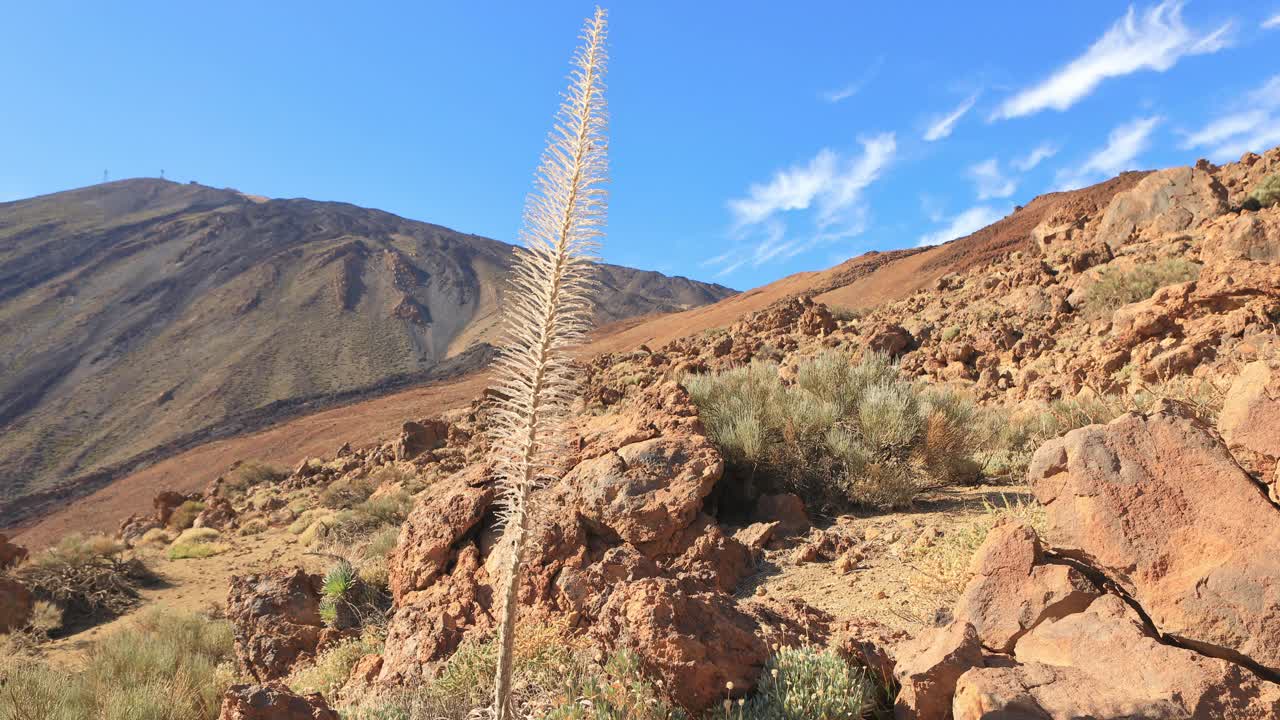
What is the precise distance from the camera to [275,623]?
594cm

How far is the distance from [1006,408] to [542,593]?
24.4 ft

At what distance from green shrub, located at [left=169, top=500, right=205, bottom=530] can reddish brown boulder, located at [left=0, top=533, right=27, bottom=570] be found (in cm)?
369

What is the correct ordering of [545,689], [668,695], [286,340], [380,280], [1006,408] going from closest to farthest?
1. [668,695]
2. [545,689]
3. [1006,408]
4. [286,340]
5. [380,280]

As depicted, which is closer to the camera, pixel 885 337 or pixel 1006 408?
pixel 1006 408

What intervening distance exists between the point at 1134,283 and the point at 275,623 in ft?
45.1

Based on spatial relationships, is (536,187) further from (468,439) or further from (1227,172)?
(1227,172)

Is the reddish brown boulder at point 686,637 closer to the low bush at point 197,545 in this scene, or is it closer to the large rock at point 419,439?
the low bush at point 197,545

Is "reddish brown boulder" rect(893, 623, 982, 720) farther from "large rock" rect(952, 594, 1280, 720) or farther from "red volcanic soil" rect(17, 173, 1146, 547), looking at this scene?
"red volcanic soil" rect(17, 173, 1146, 547)

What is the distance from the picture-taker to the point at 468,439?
1620 centimetres

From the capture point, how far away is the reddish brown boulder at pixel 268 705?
2.78 m

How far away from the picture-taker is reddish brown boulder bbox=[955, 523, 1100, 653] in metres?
2.91

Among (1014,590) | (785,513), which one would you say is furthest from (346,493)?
(1014,590)

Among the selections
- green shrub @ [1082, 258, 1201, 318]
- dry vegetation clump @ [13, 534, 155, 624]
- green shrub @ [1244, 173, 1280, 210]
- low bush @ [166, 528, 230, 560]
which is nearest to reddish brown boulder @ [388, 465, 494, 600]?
dry vegetation clump @ [13, 534, 155, 624]

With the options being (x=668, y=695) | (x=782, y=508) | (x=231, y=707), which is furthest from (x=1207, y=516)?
(x=231, y=707)
